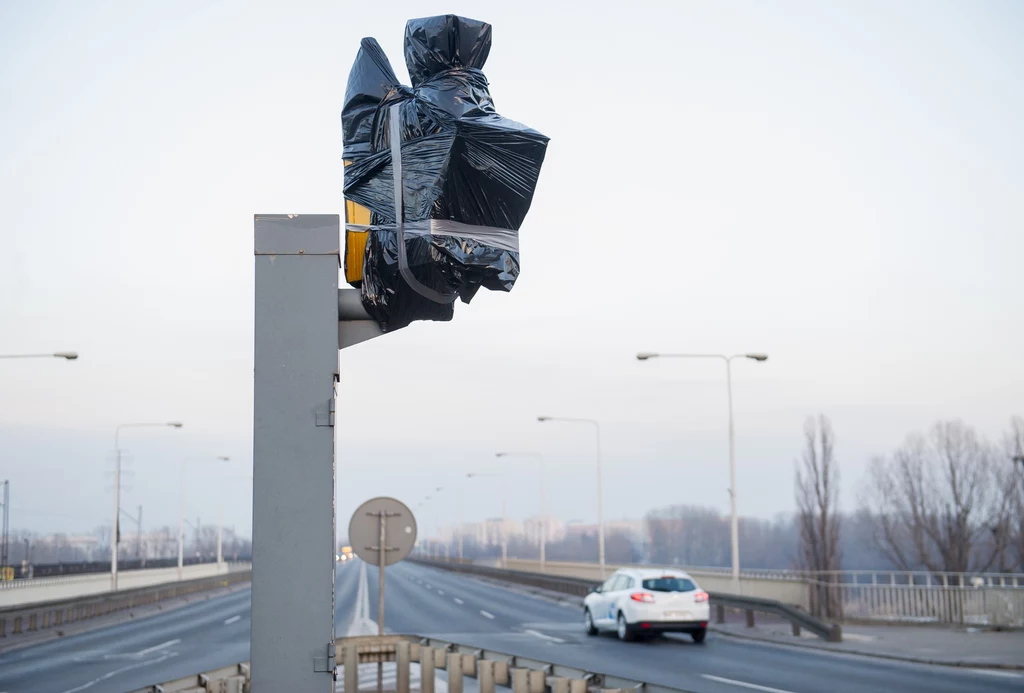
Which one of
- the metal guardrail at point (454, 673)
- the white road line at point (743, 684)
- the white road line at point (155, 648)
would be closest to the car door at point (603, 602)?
the white road line at point (743, 684)

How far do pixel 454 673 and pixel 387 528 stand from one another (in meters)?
2.30

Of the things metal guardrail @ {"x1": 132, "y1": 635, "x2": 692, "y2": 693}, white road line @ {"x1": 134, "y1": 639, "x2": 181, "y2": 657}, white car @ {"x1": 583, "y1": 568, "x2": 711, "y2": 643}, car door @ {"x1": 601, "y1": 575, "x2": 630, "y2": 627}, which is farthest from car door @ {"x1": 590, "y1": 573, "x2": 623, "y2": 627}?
metal guardrail @ {"x1": 132, "y1": 635, "x2": 692, "y2": 693}

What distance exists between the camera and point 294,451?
649 centimetres

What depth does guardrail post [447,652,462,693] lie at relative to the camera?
36.4 feet

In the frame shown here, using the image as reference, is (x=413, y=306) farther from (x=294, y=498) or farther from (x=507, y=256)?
(x=294, y=498)

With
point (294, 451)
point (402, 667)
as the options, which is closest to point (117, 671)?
point (402, 667)

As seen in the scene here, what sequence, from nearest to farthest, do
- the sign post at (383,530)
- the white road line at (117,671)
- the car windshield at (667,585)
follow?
the sign post at (383,530) < the white road line at (117,671) < the car windshield at (667,585)

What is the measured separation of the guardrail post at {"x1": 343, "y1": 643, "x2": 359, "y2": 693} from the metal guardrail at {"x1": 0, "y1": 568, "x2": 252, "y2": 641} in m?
19.0

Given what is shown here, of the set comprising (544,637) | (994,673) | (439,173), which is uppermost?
(439,173)

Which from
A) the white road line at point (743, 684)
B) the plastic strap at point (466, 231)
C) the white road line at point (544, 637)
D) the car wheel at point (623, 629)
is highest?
the plastic strap at point (466, 231)

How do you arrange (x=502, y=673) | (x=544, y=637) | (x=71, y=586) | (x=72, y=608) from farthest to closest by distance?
(x=71, y=586) → (x=72, y=608) → (x=544, y=637) → (x=502, y=673)

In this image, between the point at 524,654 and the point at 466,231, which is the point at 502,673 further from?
the point at 524,654

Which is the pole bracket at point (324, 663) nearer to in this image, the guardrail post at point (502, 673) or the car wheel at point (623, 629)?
the guardrail post at point (502, 673)

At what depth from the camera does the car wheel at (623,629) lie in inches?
945
